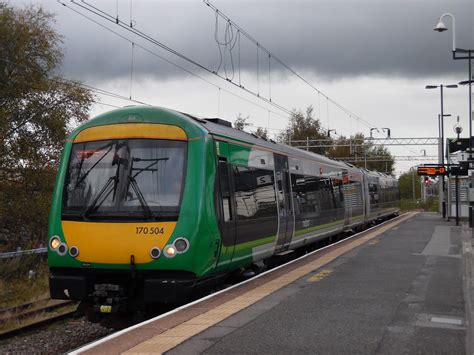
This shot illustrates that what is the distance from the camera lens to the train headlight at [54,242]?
8.44 metres

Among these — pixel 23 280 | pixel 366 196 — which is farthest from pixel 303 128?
→ pixel 23 280

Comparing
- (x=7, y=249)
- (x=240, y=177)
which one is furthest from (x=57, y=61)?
(x=240, y=177)

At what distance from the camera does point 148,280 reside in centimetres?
796

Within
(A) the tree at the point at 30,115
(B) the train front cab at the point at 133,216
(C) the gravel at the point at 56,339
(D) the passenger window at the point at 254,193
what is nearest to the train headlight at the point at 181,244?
(B) the train front cab at the point at 133,216

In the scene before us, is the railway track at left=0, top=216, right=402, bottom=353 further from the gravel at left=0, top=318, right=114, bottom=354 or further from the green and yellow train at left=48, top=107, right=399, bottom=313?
the green and yellow train at left=48, top=107, right=399, bottom=313

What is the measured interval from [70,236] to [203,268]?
6.35ft

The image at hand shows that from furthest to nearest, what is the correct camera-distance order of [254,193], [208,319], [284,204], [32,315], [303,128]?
[303,128], [284,204], [32,315], [254,193], [208,319]

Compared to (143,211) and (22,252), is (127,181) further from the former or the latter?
(22,252)

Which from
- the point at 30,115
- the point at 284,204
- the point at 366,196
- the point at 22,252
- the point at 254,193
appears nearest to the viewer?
the point at 254,193

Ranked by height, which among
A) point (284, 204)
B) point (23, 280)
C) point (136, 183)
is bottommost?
point (23, 280)

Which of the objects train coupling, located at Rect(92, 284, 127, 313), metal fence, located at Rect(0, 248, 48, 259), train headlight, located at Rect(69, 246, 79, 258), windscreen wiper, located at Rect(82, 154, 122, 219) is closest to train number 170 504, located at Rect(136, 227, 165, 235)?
windscreen wiper, located at Rect(82, 154, 122, 219)

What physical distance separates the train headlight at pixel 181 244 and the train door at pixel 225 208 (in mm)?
876

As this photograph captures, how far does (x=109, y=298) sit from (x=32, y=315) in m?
4.12

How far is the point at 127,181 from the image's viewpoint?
8.34m
